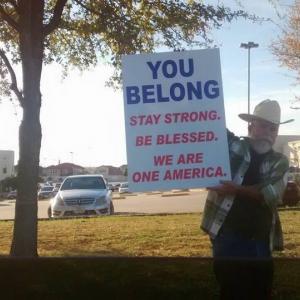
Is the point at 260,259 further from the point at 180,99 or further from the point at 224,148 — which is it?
the point at 180,99

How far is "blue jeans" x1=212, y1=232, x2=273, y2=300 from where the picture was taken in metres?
4.15

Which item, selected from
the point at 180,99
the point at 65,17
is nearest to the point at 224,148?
the point at 180,99

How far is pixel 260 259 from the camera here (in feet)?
13.7

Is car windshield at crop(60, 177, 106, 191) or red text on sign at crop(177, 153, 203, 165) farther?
car windshield at crop(60, 177, 106, 191)

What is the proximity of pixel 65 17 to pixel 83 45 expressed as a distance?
61 cm

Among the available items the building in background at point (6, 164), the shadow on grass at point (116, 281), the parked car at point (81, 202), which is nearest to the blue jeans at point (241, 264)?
the shadow on grass at point (116, 281)

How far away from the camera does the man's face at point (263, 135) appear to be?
4109mm

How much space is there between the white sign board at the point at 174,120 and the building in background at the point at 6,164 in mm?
88438

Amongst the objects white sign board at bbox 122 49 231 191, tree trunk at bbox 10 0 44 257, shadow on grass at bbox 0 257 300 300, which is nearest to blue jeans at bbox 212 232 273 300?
white sign board at bbox 122 49 231 191

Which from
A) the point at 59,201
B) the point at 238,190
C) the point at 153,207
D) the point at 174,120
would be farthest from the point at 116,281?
the point at 153,207

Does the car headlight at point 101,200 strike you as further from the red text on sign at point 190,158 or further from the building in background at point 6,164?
the building in background at point 6,164

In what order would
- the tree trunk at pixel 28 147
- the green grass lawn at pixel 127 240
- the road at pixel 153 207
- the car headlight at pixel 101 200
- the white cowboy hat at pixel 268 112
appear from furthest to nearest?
the road at pixel 153 207
the car headlight at pixel 101 200
the green grass lawn at pixel 127 240
the tree trunk at pixel 28 147
the white cowboy hat at pixel 268 112

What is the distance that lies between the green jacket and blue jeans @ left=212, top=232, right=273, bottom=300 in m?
0.11

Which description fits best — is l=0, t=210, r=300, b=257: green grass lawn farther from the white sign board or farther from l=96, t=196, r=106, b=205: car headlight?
l=96, t=196, r=106, b=205: car headlight
